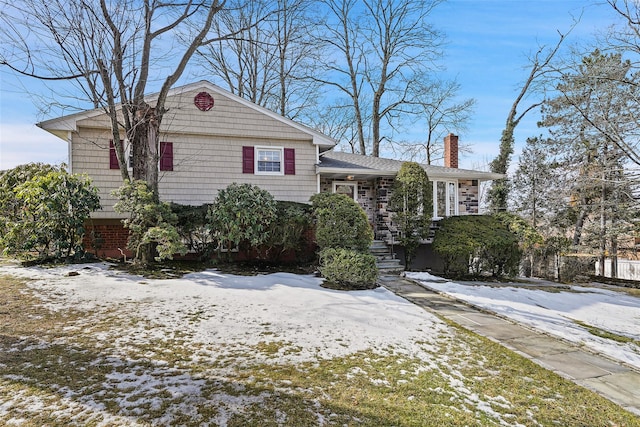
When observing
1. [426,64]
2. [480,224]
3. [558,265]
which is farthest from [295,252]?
[426,64]

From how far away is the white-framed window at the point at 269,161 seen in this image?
36.8 ft

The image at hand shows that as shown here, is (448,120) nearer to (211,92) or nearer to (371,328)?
(211,92)

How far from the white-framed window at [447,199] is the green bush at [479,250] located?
2.12 metres

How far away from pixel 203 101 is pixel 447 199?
9.66 metres

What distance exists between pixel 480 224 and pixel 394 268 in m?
3.58

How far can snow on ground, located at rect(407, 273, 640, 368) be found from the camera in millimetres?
5137

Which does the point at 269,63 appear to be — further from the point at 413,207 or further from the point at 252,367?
the point at 252,367

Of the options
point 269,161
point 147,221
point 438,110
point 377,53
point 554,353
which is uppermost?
point 377,53

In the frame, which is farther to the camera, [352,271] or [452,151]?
[452,151]

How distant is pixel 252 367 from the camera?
11.7 ft

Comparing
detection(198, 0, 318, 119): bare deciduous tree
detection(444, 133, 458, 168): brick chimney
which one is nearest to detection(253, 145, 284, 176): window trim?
detection(444, 133, 458, 168): brick chimney

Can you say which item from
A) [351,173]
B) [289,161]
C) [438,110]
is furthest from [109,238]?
A: [438,110]

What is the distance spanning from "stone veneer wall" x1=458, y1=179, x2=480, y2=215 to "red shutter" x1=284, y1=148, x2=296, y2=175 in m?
6.84

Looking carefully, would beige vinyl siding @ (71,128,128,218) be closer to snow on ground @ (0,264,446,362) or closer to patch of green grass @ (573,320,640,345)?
snow on ground @ (0,264,446,362)
